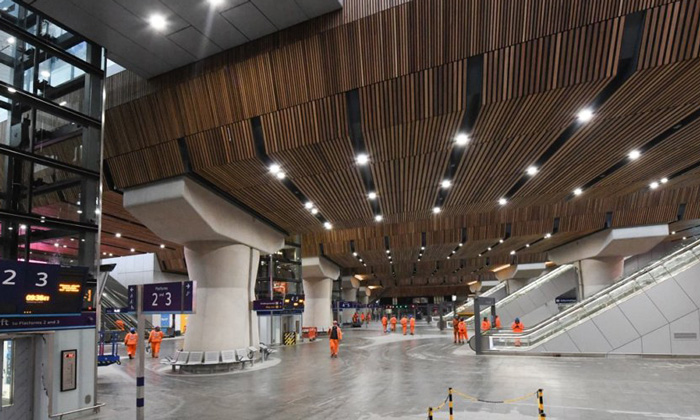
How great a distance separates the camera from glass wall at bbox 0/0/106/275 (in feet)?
34.6

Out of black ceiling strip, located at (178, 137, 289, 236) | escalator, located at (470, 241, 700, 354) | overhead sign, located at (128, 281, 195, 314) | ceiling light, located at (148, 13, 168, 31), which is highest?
ceiling light, located at (148, 13, 168, 31)

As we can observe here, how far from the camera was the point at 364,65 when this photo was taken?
33.7 feet

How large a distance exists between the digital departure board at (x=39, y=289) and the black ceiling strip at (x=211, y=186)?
4850 millimetres

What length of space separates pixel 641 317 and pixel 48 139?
859 inches

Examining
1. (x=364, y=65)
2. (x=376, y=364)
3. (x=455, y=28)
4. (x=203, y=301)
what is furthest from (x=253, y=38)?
(x=376, y=364)

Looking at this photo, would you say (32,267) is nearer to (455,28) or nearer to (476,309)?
(455,28)

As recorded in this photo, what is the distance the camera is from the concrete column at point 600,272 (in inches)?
1221

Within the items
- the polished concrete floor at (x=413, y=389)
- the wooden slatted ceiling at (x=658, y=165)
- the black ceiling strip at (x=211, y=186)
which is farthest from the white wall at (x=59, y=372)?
the wooden slatted ceiling at (x=658, y=165)

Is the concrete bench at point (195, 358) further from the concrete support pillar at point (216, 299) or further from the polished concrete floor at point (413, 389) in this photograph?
the polished concrete floor at point (413, 389)

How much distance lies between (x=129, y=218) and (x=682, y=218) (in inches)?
1126

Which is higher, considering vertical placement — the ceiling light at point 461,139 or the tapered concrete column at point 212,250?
the ceiling light at point 461,139

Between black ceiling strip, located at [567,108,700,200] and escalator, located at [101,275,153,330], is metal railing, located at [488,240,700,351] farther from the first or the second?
escalator, located at [101,275,153,330]

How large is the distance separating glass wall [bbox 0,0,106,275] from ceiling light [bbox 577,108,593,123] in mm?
12019

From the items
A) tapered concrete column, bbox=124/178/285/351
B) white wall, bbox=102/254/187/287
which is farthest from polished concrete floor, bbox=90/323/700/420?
white wall, bbox=102/254/187/287
